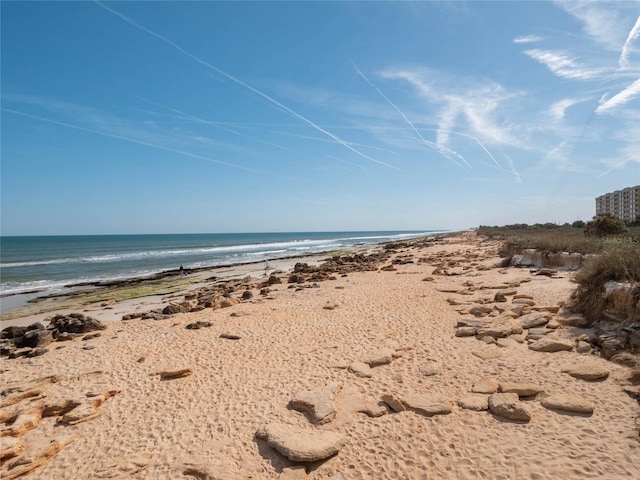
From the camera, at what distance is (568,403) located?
560 cm

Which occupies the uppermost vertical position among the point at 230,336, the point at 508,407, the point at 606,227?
the point at 606,227

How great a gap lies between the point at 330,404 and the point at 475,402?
265cm

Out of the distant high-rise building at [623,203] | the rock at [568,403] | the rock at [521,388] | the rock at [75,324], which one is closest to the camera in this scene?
the rock at [568,403]

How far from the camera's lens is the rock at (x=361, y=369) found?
24.8ft

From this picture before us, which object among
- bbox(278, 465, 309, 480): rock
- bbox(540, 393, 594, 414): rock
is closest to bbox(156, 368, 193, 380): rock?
bbox(278, 465, 309, 480): rock

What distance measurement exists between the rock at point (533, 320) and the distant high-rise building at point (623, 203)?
48009mm

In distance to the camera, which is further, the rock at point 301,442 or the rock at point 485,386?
the rock at point 485,386

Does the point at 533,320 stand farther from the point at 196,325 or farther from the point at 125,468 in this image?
the point at 196,325

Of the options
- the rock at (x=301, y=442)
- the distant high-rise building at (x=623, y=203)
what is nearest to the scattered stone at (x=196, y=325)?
the rock at (x=301, y=442)

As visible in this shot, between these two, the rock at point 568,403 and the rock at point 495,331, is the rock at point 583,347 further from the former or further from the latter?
the rock at point 568,403

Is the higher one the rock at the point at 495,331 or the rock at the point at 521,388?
the rock at the point at 495,331

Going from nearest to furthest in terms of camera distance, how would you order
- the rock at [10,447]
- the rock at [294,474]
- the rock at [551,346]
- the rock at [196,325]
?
the rock at [294,474]
the rock at [10,447]
the rock at [551,346]
the rock at [196,325]

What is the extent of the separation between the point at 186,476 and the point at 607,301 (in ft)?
34.2

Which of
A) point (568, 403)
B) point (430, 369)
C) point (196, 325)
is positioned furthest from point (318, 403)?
point (196, 325)
